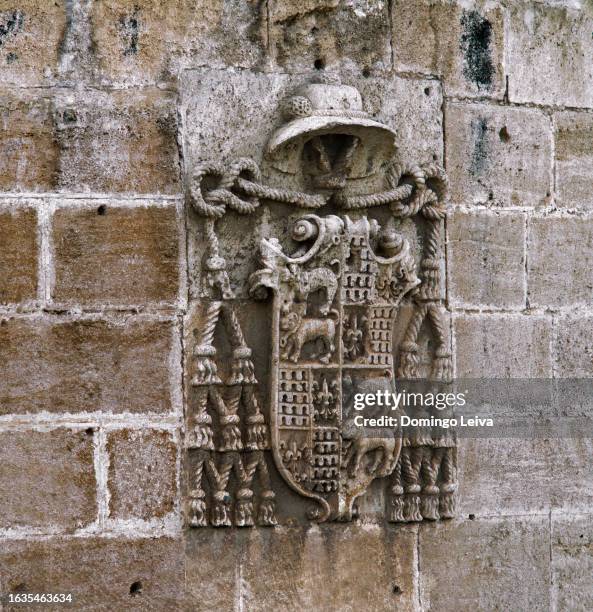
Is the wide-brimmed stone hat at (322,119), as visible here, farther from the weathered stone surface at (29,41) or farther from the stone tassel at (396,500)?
the stone tassel at (396,500)

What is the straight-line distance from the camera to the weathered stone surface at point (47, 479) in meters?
5.39

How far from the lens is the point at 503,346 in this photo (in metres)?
6.07

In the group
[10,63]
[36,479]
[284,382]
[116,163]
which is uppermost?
[10,63]

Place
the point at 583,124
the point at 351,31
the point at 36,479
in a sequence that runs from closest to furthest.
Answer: the point at 36,479 → the point at 351,31 → the point at 583,124

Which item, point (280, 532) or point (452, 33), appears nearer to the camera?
point (280, 532)

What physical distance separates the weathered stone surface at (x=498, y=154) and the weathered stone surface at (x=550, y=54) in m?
0.12

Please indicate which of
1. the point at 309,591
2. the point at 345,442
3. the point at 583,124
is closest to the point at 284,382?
the point at 345,442

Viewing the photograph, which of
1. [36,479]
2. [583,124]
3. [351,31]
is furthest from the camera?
[583,124]

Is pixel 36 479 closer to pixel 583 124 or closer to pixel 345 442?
pixel 345 442

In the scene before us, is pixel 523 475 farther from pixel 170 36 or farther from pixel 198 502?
pixel 170 36

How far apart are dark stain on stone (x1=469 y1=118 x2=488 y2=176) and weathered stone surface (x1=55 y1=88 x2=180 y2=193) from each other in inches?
49.6

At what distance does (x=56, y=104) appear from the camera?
18.1ft

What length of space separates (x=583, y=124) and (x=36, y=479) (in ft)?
8.89

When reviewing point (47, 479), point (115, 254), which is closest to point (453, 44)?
point (115, 254)
